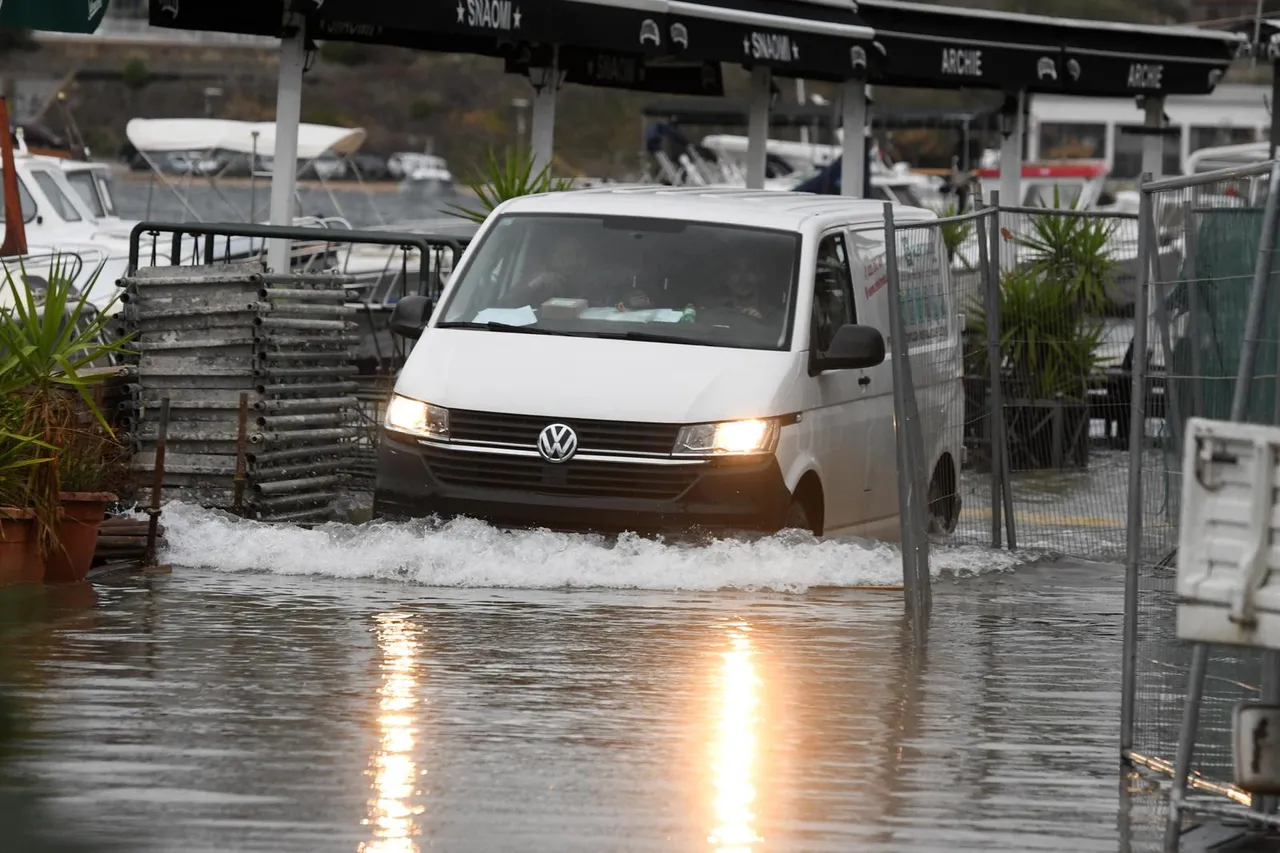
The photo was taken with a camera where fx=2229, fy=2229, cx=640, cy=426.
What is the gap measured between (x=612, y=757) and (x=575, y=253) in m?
5.51

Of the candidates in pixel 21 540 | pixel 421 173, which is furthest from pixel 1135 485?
pixel 421 173

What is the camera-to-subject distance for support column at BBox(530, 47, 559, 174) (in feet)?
60.7

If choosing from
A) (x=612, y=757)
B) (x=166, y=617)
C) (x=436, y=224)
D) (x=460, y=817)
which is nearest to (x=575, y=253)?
(x=166, y=617)

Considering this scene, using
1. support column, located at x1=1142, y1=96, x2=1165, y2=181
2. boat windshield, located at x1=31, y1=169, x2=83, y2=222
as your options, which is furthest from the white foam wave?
support column, located at x1=1142, y1=96, x2=1165, y2=181

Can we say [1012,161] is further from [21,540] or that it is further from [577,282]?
[21,540]

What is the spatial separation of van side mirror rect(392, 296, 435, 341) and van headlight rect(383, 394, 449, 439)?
1.90 feet

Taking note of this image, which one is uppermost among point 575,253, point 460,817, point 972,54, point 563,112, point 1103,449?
point 563,112

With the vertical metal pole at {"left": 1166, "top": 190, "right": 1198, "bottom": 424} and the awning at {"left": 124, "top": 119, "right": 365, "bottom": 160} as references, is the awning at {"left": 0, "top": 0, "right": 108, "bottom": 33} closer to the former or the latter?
the vertical metal pole at {"left": 1166, "top": 190, "right": 1198, "bottom": 424}

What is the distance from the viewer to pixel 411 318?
36.7 feet

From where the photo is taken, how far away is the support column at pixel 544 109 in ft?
60.7

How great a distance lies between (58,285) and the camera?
32.9ft

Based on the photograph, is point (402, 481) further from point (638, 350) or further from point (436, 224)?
point (436, 224)

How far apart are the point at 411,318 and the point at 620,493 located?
5.66 ft

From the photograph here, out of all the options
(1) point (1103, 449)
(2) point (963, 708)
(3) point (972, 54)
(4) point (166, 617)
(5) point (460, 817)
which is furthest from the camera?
(3) point (972, 54)
